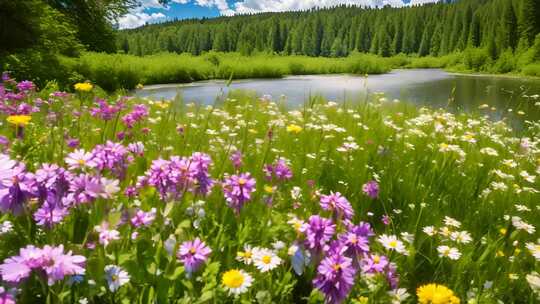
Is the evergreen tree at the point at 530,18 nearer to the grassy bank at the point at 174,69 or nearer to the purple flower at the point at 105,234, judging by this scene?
the grassy bank at the point at 174,69

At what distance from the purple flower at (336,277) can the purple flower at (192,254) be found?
0.35 metres

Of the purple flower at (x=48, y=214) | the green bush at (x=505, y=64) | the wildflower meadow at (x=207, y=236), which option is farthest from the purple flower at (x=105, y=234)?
the green bush at (x=505, y=64)

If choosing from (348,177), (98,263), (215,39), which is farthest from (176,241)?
(215,39)

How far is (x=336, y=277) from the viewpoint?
3.76 ft

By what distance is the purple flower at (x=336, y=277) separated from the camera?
3.75 feet

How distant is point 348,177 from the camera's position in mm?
3080

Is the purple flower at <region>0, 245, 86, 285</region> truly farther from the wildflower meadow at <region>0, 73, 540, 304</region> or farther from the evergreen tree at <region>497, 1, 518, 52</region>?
the evergreen tree at <region>497, 1, 518, 52</region>

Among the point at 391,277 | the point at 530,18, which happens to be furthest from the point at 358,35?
the point at 391,277

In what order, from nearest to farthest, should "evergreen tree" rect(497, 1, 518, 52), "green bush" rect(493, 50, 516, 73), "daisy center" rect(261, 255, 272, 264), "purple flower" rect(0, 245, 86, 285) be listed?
"purple flower" rect(0, 245, 86, 285), "daisy center" rect(261, 255, 272, 264), "green bush" rect(493, 50, 516, 73), "evergreen tree" rect(497, 1, 518, 52)

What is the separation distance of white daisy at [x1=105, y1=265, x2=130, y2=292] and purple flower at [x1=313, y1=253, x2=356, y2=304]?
56 centimetres

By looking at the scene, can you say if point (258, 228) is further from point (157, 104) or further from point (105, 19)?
point (105, 19)

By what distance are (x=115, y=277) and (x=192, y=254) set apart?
23 centimetres

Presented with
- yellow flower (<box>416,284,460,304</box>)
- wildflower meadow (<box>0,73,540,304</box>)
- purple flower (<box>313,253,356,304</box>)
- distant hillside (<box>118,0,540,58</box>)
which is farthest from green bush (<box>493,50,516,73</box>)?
purple flower (<box>313,253,356,304</box>)

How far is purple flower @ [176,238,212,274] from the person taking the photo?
1240 millimetres
